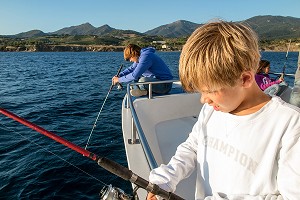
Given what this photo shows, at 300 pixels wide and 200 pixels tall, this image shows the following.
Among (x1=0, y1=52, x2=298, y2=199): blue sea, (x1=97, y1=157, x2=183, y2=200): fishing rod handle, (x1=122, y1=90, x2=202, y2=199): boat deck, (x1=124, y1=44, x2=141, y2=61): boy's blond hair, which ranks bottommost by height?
(x1=0, y1=52, x2=298, y2=199): blue sea

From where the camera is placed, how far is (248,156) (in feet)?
4.68

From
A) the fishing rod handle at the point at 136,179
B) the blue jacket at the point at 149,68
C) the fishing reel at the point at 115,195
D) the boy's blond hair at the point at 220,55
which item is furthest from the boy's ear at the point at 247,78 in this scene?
the blue jacket at the point at 149,68

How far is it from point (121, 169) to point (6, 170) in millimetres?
6766

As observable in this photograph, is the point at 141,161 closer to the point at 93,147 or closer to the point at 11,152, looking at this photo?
the point at 93,147

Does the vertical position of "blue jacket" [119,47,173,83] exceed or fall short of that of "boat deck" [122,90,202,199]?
it exceeds it

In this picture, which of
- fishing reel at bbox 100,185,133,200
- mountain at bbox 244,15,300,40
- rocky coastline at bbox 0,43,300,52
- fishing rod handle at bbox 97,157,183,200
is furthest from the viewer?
rocky coastline at bbox 0,43,300,52

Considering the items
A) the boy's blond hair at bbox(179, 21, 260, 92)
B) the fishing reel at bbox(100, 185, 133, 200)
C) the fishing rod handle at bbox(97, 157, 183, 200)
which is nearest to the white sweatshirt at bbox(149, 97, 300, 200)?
the fishing rod handle at bbox(97, 157, 183, 200)

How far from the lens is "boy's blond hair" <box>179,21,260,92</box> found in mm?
1320

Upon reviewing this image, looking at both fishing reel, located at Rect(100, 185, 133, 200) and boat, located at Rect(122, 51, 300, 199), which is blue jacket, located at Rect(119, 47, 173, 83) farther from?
fishing reel, located at Rect(100, 185, 133, 200)

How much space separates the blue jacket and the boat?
1.80 feet

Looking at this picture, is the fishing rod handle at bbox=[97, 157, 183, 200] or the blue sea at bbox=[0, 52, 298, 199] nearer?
the fishing rod handle at bbox=[97, 157, 183, 200]

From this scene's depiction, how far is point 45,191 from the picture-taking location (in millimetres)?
6352

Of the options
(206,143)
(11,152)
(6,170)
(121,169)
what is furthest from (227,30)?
(11,152)

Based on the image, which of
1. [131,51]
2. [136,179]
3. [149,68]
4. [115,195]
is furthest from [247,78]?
[131,51]
